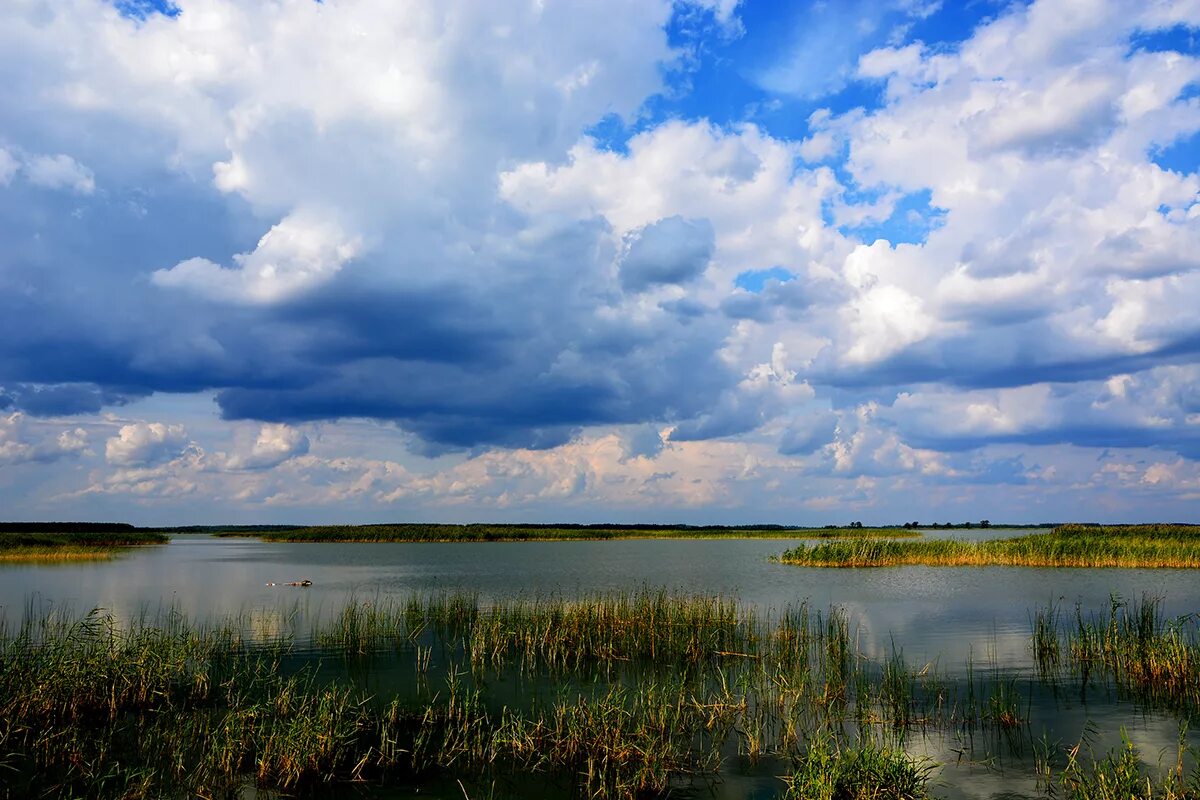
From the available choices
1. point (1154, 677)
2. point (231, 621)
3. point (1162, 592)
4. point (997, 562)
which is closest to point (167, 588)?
Answer: point (231, 621)

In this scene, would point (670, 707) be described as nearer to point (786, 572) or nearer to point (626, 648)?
point (626, 648)

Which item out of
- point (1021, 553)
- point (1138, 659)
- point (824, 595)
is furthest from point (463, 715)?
point (1021, 553)

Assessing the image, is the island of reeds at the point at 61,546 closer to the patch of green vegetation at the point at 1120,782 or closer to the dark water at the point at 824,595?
the dark water at the point at 824,595

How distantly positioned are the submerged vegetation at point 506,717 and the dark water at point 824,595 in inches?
26.9

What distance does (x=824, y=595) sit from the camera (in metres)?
32.7

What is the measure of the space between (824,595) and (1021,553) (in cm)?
2416

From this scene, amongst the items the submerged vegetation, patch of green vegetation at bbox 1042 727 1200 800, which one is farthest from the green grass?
patch of green vegetation at bbox 1042 727 1200 800

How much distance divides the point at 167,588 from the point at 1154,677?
39.3 meters

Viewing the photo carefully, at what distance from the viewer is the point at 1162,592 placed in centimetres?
3212

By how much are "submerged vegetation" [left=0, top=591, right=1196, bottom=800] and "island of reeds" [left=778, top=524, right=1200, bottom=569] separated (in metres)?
31.6

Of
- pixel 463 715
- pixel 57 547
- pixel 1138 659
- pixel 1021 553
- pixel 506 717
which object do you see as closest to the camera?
pixel 463 715

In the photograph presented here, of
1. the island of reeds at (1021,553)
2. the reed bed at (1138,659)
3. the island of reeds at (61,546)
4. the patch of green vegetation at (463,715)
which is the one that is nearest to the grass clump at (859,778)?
the patch of green vegetation at (463,715)

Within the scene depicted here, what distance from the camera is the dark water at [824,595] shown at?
1209 centimetres

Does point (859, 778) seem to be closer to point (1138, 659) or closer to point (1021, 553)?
point (1138, 659)
